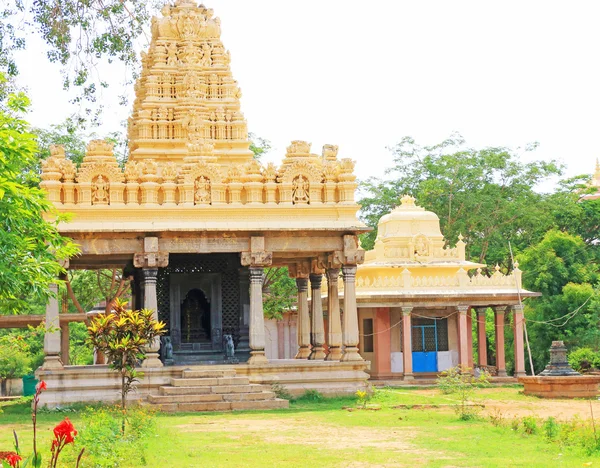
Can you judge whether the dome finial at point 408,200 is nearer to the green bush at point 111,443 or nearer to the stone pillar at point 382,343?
the stone pillar at point 382,343

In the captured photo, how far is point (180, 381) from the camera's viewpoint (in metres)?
19.9

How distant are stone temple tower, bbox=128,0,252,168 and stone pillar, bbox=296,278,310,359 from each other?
13.5ft

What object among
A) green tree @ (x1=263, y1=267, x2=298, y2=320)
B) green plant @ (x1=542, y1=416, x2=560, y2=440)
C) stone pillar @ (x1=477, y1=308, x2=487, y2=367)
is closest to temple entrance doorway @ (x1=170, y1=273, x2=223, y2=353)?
green tree @ (x1=263, y1=267, x2=298, y2=320)

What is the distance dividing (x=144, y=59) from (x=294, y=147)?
19.8 feet

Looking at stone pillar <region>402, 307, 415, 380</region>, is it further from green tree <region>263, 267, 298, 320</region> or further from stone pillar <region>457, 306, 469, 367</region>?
green tree <region>263, 267, 298, 320</region>

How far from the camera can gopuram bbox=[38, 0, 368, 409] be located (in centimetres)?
2055

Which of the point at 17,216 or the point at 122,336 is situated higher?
the point at 17,216

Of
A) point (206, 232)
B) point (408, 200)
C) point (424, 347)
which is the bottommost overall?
point (424, 347)

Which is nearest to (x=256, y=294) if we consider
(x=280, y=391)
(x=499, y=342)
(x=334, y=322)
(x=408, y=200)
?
(x=280, y=391)

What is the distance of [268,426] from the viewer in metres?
15.8

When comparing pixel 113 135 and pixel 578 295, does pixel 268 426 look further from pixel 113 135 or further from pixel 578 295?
pixel 113 135

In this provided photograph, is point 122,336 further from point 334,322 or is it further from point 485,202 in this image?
point 485,202

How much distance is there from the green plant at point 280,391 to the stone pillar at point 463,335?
29.2 feet

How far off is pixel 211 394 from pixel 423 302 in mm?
10567
